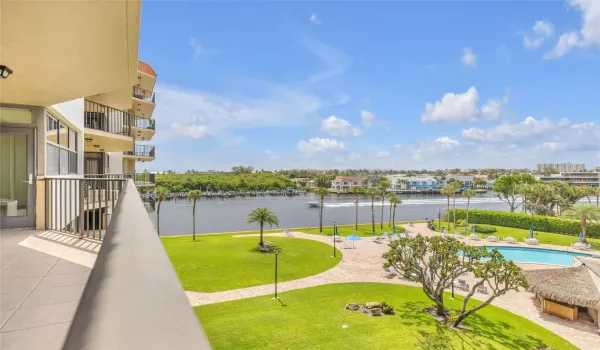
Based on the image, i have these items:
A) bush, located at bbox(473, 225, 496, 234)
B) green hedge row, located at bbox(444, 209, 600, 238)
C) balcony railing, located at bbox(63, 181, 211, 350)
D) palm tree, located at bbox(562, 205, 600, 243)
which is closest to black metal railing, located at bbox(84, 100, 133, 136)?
balcony railing, located at bbox(63, 181, 211, 350)

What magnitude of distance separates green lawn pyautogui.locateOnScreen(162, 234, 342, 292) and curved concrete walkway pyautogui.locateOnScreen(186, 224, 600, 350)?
910 millimetres

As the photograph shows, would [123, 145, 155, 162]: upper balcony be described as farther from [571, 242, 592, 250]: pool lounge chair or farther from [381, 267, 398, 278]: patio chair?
[571, 242, 592, 250]: pool lounge chair

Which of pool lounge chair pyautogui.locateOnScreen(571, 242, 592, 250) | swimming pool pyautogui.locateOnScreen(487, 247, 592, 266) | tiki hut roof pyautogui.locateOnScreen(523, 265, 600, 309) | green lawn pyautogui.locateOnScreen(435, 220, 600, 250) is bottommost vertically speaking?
swimming pool pyautogui.locateOnScreen(487, 247, 592, 266)

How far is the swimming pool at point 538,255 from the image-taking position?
27.9 meters

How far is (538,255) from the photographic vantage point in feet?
95.6

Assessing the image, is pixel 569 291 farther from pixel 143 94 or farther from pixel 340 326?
pixel 143 94

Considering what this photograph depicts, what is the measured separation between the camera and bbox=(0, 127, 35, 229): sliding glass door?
6934 millimetres

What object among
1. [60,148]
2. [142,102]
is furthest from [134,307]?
[142,102]

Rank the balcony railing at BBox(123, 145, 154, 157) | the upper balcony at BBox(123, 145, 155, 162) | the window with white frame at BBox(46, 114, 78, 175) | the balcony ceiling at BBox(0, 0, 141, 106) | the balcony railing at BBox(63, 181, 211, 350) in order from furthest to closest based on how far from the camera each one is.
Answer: the balcony railing at BBox(123, 145, 154, 157) < the upper balcony at BBox(123, 145, 155, 162) < the window with white frame at BBox(46, 114, 78, 175) < the balcony ceiling at BBox(0, 0, 141, 106) < the balcony railing at BBox(63, 181, 211, 350)

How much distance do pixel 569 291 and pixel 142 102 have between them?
91.3 feet

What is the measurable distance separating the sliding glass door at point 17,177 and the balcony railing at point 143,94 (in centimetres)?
1760

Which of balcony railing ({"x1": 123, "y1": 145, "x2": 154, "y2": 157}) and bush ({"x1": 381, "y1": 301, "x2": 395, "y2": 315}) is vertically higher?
balcony railing ({"x1": 123, "y1": 145, "x2": 154, "y2": 157})

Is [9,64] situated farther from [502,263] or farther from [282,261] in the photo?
[282,261]

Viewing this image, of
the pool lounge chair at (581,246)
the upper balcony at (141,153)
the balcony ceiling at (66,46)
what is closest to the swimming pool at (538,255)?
the pool lounge chair at (581,246)
